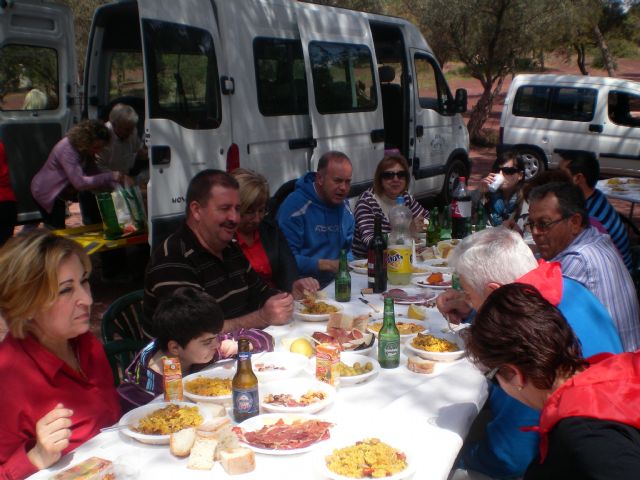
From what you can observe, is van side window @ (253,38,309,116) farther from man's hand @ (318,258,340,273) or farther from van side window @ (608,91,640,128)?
van side window @ (608,91,640,128)

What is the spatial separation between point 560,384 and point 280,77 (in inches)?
209

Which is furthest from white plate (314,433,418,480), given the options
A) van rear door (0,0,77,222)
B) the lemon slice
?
van rear door (0,0,77,222)

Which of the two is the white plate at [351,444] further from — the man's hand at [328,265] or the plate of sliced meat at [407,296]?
the man's hand at [328,265]

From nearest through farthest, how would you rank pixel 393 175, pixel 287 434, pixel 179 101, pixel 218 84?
1. pixel 287 434
2. pixel 393 175
3. pixel 179 101
4. pixel 218 84

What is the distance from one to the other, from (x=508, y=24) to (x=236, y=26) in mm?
13907

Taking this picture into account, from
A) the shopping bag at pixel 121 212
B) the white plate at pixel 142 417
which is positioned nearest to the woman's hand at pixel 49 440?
the white plate at pixel 142 417

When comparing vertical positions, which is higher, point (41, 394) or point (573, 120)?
point (573, 120)

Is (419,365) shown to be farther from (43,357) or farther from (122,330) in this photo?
(122,330)

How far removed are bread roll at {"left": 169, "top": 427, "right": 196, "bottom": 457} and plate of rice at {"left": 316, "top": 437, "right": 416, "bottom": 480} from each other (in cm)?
39

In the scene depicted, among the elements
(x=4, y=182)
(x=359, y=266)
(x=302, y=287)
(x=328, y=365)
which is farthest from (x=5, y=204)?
(x=328, y=365)

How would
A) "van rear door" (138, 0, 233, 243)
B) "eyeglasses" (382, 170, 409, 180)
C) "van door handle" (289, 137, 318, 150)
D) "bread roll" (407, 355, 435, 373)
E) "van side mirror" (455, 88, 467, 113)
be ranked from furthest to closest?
"van side mirror" (455, 88, 467, 113) → "van door handle" (289, 137, 318, 150) → "van rear door" (138, 0, 233, 243) → "eyeglasses" (382, 170, 409, 180) → "bread roll" (407, 355, 435, 373)

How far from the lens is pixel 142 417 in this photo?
6.92ft

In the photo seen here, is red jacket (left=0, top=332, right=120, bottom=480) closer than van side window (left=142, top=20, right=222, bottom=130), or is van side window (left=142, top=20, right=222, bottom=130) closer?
red jacket (left=0, top=332, right=120, bottom=480)

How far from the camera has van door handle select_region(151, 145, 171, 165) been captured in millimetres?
5347
